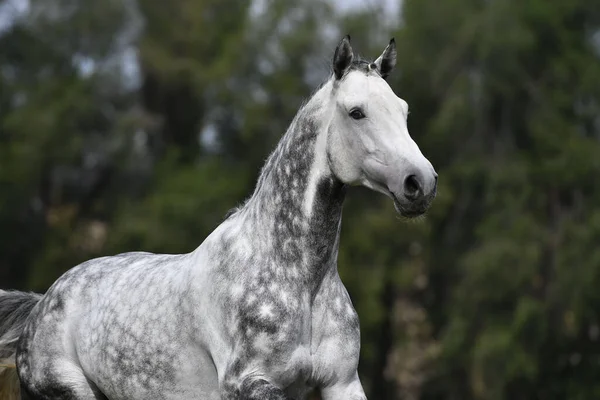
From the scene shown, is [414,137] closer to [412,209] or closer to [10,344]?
[10,344]

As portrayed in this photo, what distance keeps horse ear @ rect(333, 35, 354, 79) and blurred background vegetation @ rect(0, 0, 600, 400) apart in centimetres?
2166

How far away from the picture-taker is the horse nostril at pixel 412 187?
6025 mm

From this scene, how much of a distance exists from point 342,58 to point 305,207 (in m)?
0.75

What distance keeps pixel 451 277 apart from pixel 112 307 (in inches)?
965

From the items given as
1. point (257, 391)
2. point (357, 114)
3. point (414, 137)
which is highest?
point (414, 137)

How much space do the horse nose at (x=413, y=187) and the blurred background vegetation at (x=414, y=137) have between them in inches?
861

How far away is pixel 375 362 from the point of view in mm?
31922

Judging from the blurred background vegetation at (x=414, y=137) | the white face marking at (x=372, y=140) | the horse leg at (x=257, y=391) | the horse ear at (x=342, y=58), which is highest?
the blurred background vegetation at (x=414, y=137)

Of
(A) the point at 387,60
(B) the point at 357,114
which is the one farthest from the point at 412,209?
(A) the point at 387,60

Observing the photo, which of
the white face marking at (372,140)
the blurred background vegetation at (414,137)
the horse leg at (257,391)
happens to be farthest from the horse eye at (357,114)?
the blurred background vegetation at (414,137)

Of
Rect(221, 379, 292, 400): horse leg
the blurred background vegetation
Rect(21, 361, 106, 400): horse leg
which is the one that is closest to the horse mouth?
Rect(221, 379, 292, 400): horse leg

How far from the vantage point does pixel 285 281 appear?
6406mm

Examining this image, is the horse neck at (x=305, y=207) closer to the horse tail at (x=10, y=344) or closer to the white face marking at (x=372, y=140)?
the white face marking at (x=372, y=140)

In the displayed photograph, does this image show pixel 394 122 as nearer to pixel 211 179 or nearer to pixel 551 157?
pixel 551 157
